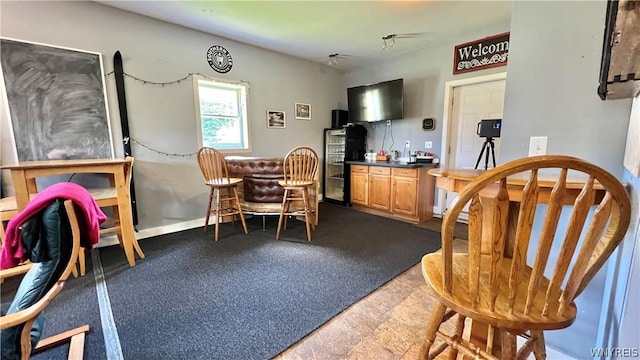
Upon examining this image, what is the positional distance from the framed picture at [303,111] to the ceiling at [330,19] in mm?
957

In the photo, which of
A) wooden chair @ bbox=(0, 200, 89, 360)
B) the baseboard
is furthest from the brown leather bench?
wooden chair @ bbox=(0, 200, 89, 360)

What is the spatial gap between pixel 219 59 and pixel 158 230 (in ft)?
7.67

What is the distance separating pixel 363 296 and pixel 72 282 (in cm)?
228

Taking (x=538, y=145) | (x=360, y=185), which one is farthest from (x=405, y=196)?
(x=538, y=145)

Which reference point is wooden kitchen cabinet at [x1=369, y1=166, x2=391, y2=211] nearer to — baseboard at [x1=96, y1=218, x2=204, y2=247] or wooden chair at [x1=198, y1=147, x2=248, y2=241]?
wooden chair at [x1=198, y1=147, x2=248, y2=241]

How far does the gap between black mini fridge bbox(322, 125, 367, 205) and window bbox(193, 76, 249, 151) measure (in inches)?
65.0

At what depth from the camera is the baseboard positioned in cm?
281

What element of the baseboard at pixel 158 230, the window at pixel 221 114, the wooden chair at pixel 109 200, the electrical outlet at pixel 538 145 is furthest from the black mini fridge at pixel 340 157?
the electrical outlet at pixel 538 145

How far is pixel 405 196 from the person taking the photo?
147 inches

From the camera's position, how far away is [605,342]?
3.41ft

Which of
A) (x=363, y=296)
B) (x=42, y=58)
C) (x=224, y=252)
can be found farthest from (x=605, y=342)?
(x=42, y=58)

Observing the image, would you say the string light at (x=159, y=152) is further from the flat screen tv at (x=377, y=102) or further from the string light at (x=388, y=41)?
the string light at (x=388, y=41)

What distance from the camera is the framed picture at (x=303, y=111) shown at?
4480 mm

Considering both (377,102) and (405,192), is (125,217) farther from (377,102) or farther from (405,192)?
(377,102)
